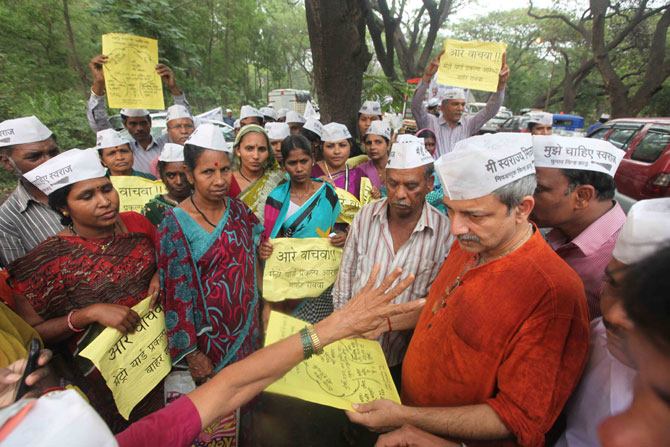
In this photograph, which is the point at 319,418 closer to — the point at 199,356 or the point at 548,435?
the point at 199,356

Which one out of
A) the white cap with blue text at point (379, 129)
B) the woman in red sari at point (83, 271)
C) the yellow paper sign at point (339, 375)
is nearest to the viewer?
the yellow paper sign at point (339, 375)

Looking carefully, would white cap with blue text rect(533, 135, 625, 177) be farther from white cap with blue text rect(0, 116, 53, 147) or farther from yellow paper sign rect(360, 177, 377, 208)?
white cap with blue text rect(0, 116, 53, 147)

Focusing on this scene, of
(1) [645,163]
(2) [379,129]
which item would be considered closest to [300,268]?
(2) [379,129]

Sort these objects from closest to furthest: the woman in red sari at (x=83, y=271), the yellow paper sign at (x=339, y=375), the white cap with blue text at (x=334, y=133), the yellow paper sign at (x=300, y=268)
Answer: the yellow paper sign at (x=339, y=375)
the woman in red sari at (x=83, y=271)
the yellow paper sign at (x=300, y=268)
the white cap with blue text at (x=334, y=133)

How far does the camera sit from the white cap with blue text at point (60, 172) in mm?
1820

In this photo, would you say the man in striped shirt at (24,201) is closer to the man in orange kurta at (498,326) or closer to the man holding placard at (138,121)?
the man holding placard at (138,121)

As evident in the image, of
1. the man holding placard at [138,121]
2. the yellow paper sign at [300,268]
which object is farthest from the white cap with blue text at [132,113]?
the yellow paper sign at [300,268]

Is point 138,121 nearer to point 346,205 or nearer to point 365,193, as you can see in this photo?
point 346,205

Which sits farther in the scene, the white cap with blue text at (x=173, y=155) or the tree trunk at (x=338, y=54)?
the tree trunk at (x=338, y=54)

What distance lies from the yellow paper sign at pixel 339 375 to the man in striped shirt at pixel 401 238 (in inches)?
13.9

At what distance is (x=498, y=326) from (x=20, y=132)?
370 cm

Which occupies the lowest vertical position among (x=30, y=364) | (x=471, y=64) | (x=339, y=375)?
(x=339, y=375)

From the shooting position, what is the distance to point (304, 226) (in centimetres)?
287

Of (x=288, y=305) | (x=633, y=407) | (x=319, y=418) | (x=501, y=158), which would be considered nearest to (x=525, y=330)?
(x=633, y=407)
